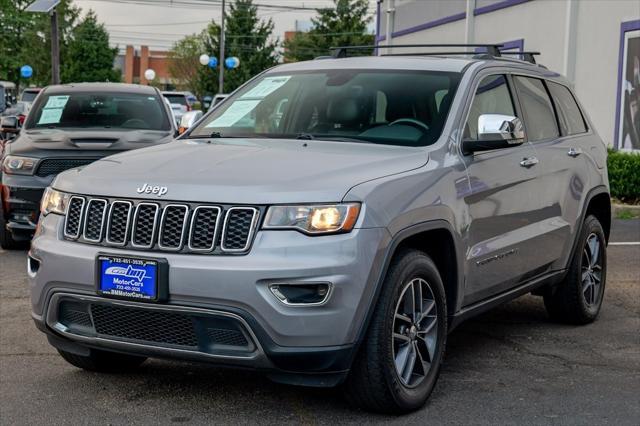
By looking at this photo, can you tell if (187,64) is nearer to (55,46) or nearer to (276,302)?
(55,46)

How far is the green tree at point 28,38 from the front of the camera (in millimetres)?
70688

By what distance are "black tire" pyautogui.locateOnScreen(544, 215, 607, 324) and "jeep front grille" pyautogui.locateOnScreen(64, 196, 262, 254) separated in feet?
10.2

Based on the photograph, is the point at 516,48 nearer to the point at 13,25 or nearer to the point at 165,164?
the point at 165,164

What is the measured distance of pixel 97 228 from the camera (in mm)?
4609

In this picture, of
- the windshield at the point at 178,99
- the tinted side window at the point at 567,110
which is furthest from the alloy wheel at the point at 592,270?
the windshield at the point at 178,99

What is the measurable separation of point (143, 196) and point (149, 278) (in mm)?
388

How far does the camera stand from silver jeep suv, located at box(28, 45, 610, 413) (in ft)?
14.0

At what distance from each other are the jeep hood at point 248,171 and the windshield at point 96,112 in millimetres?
5725

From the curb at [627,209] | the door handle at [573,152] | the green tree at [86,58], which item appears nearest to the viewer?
the door handle at [573,152]

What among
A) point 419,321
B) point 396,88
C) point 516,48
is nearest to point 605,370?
point 419,321

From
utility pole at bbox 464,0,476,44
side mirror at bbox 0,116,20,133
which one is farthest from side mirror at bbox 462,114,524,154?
utility pole at bbox 464,0,476,44

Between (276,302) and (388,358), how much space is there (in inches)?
25.3

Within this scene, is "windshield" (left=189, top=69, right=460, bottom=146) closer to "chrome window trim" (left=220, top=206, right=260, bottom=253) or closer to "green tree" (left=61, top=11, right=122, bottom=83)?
"chrome window trim" (left=220, top=206, right=260, bottom=253)

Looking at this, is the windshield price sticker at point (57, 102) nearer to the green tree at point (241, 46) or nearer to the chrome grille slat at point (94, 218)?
the chrome grille slat at point (94, 218)
